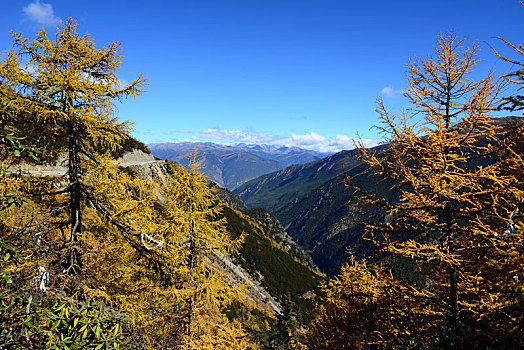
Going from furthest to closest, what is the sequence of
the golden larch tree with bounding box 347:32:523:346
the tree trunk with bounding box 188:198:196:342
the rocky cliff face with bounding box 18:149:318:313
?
the rocky cliff face with bounding box 18:149:318:313, the tree trunk with bounding box 188:198:196:342, the golden larch tree with bounding box 347:32:523:346

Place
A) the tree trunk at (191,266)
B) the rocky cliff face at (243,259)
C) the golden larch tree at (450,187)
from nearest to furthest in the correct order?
the golden larch tree at (450,187)
the tree trunk at (191,266)
the rocky cliff face at (243,259)

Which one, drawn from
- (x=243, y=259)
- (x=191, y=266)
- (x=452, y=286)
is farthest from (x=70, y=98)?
(x=243, y=259)

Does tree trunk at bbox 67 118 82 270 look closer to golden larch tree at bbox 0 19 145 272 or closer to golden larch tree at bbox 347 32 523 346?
golden larch tree at bbox 0 19 145 272

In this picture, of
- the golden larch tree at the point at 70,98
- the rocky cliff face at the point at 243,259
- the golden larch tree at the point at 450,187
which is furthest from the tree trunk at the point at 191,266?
the rocky cliff face at the point at 243,259

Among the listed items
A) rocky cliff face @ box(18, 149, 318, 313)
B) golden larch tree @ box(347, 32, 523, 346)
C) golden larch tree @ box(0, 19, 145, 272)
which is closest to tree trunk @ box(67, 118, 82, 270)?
golden larch tree @ box(0, 19, 145, 272)

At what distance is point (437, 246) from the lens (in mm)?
6027

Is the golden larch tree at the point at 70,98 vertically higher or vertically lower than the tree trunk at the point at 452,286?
higher

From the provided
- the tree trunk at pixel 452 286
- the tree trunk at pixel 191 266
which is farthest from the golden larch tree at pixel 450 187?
the tree trunk at pixel 191 266

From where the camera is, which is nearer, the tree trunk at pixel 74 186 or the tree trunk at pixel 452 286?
the tree trunk at pixel 452 286

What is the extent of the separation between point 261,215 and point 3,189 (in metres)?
195

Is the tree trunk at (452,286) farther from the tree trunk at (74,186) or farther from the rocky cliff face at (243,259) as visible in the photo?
the rocky cliff face at (243,259)

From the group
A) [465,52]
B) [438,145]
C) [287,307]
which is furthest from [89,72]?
[287,307]

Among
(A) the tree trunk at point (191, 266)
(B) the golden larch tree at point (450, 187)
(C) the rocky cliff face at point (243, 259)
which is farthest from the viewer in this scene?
(C) the rocky cliff face at point (243, 259)

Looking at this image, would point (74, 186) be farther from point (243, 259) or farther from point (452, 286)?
point (243, 259)
